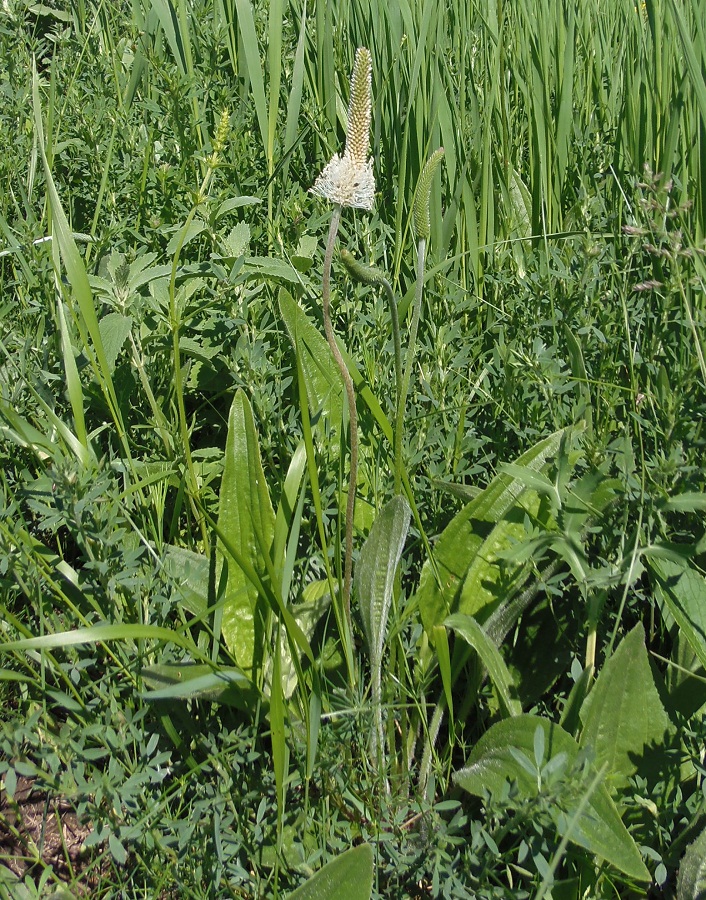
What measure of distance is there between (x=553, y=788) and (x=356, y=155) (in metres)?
0.91

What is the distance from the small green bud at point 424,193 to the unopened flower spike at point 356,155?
80mm

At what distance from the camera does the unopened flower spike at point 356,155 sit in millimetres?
1169

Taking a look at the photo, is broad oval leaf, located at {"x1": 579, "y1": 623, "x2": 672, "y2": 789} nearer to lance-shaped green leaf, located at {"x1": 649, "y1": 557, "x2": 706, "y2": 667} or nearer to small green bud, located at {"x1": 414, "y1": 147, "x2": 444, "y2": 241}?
lance-shaped green leaf, located at {"x1": 649, "y1": 557, "x2": 706, "y2": 667}

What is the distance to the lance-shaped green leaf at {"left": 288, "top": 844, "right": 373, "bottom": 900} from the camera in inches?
43.6

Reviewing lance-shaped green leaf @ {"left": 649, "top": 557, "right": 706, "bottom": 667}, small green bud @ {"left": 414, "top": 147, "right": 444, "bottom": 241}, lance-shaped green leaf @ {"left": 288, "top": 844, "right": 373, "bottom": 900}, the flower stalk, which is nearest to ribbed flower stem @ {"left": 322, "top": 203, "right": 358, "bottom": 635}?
the flower stalk

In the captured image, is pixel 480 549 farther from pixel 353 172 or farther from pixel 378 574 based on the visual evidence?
pixel 353 172

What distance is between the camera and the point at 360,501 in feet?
5.34

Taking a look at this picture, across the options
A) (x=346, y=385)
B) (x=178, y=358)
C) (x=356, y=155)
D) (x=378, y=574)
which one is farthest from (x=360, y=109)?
(x=378, y=574)

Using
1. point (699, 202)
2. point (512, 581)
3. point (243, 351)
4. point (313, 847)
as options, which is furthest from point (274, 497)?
point (699, 202)

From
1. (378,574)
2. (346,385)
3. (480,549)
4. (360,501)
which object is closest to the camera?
(346,385)

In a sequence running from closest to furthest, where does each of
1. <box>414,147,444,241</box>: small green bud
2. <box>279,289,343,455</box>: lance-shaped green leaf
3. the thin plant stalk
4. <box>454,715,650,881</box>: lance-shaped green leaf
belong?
<box>454,715,650,881</box>: lance-shaped green leaf < <box>414,147,444,241</box>: small green bud < the thin plant stalk < <box>279,289,343,455</box>: lance-shaped green leaf

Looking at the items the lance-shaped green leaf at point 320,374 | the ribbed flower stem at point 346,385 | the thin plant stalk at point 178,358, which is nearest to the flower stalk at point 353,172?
the ribbed flower stem at point 346,385

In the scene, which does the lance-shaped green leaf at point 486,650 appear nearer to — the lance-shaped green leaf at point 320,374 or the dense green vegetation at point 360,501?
the dense green vegetation at point 360,501

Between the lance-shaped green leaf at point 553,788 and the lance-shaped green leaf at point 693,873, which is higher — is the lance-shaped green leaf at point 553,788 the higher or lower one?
the higher one
